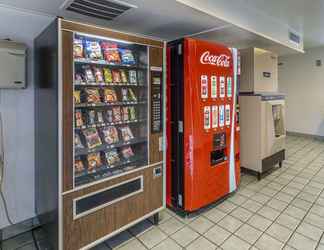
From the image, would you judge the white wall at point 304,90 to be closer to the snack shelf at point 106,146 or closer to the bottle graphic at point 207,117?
the bottle graphic at point 207,117

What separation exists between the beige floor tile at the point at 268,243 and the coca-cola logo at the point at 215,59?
186 cm

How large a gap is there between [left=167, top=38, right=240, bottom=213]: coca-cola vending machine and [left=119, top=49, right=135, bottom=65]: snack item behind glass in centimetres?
50

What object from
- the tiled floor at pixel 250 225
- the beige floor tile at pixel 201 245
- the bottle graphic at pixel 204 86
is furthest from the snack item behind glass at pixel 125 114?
the beige floor tile at pixel 201 245

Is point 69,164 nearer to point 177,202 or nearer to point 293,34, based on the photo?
point 177,202

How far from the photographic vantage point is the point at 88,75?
1856 millimetres

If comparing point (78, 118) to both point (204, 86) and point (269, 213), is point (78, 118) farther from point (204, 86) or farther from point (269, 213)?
point (269, 213)

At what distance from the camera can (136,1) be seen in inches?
78.0

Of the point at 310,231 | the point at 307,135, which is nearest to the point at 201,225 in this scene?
the point at 310,231

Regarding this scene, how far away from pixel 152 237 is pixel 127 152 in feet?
2.86

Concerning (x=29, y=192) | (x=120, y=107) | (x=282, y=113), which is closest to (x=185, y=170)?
(x=120, y=107)

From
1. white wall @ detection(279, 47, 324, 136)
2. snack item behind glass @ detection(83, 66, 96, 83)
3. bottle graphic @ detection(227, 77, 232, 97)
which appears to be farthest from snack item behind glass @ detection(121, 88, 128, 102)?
white wall @ detection(279, 47, 324, 136)

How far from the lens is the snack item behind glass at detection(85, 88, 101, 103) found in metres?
1.84

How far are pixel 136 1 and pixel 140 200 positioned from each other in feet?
6.14

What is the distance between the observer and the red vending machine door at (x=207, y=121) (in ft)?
7.47
